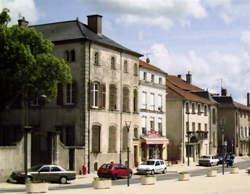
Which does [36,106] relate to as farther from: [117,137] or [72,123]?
[117,137]

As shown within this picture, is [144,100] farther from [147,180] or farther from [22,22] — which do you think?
[147,180]

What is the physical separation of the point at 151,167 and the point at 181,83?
115 feet

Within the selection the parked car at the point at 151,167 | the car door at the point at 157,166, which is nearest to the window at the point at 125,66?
the parked car at the point at 151,167

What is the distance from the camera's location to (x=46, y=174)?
128 ft

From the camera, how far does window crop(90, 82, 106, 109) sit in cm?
5044

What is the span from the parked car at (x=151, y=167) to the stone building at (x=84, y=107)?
3886 millimetres

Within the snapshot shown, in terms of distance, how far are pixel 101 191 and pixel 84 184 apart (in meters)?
7.96

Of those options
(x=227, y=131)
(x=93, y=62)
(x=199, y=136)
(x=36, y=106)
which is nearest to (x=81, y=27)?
(x=93, y=62)

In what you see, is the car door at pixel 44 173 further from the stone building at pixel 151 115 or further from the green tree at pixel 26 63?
the stone building at pixel 151 115

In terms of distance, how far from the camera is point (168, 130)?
71562 mm

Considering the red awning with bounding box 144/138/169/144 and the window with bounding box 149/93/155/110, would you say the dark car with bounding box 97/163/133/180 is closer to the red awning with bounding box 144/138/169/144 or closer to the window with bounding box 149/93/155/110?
the red awning with bounding box 144/138/169/144

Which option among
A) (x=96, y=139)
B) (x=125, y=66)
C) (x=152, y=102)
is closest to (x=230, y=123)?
(x=152, y=102)

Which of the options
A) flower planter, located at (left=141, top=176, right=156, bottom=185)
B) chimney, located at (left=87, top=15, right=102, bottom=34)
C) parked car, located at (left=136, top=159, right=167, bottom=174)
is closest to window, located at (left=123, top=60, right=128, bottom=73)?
chimney, located at (left=87, top=15, right=102, bottom=34)

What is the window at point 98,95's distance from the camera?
165 feet
